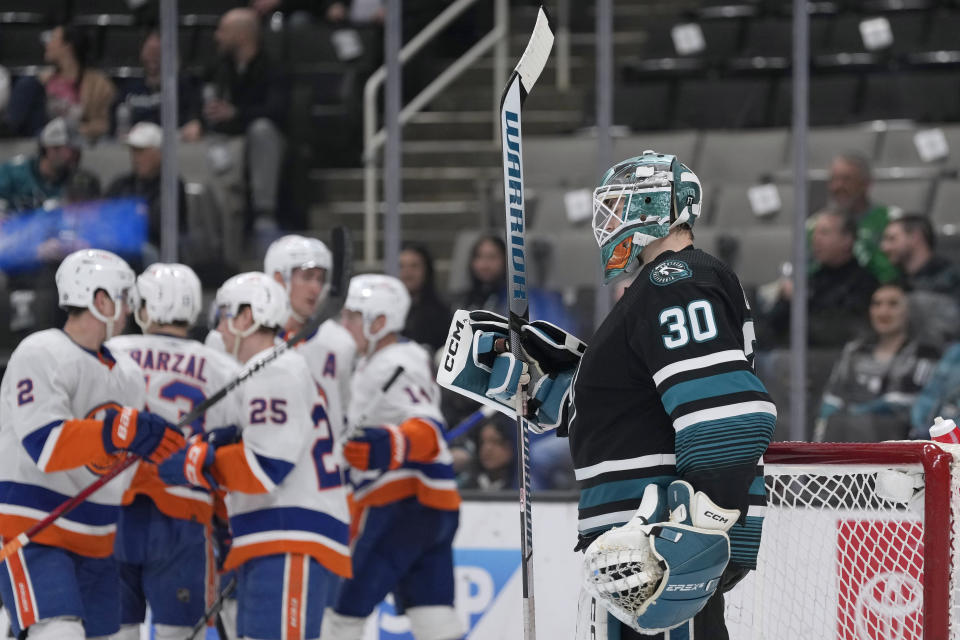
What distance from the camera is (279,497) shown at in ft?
12.5

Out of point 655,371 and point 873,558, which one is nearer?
point 655,371

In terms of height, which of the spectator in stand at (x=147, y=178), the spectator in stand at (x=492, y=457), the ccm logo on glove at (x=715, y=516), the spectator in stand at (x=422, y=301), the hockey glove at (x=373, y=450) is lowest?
the spectator in stand at (x=492, y=457)

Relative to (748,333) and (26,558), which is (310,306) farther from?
(748,333)

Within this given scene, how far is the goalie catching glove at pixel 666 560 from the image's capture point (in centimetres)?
215

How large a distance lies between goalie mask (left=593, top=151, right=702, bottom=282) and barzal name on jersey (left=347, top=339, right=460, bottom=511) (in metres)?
2.07

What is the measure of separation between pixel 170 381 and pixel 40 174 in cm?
170

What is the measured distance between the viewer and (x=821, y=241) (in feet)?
16.5

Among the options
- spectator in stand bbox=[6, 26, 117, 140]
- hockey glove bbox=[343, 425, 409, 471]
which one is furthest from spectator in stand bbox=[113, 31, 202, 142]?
hockey glove bbox=[343, 425, 409, 471]

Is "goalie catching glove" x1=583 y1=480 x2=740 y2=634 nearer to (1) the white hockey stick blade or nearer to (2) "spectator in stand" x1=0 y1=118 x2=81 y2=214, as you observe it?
(1) the white hockey stick blade

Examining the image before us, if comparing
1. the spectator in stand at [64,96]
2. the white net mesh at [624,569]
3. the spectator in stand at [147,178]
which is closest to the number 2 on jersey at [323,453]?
the spectator in stand at [147,178]

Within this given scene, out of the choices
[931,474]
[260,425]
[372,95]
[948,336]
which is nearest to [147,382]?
[260,425]

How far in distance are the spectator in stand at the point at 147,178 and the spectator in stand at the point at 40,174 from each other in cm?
20

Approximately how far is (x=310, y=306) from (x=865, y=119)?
2.12 meters

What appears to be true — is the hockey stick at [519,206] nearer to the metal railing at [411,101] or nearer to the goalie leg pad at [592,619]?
the goalie leg pad at [592,619]
